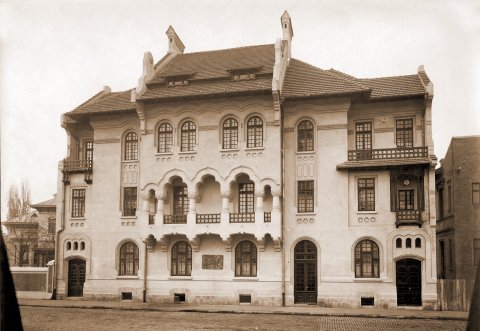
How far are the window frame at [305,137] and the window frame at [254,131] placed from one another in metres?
2.28

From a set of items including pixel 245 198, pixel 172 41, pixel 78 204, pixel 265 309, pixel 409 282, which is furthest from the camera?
pixel 172 41

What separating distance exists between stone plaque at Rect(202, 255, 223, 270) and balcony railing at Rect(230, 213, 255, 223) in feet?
8.20

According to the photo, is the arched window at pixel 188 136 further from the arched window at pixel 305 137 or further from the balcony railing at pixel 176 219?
the arched window at pixel 305 137

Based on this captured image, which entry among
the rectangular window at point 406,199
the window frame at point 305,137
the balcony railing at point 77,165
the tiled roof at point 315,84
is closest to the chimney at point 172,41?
the tiled roof at point 315,84

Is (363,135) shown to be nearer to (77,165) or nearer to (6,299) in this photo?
(77,165)

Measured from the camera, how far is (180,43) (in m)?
39.8

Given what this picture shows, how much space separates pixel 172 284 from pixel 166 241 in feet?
8.59

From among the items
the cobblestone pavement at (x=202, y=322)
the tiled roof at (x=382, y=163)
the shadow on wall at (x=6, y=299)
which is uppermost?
the tiled roof at (x=382, y=163)

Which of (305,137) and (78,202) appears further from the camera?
(78,202)

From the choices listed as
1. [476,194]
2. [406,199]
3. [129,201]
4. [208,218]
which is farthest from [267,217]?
[476,194]

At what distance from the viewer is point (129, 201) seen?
33.1 metres

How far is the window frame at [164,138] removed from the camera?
106 ft

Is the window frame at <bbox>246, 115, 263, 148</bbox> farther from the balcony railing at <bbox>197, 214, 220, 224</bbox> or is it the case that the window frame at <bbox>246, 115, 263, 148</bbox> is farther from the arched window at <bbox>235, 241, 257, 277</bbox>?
the arched window at <bbox>235, 241, 257, 277</bbox>

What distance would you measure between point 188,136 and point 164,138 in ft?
5.31
